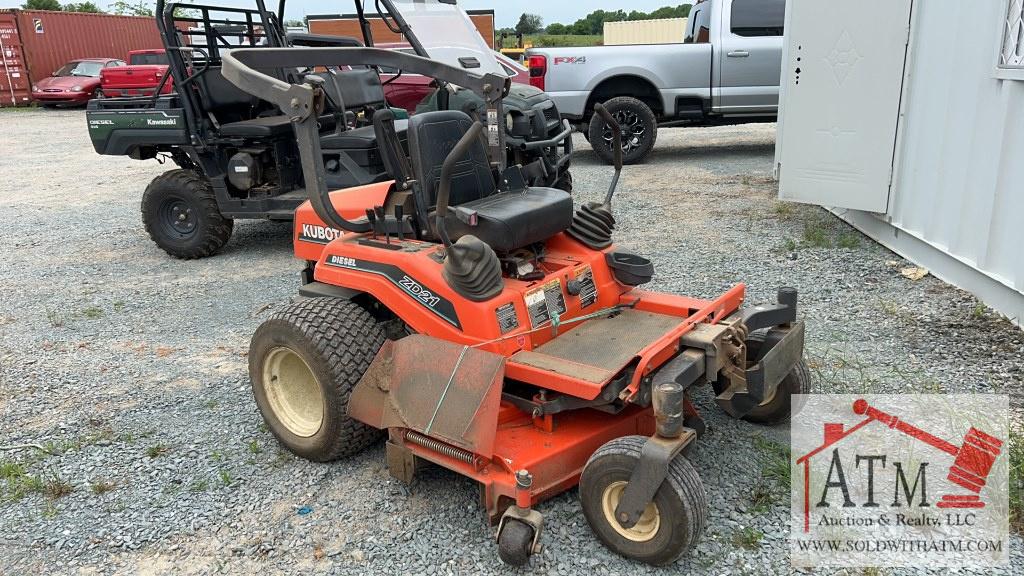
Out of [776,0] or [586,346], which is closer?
[586,346]

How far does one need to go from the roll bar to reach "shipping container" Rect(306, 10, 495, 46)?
12.0 feet

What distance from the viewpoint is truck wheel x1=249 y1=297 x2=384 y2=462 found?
11.3 ft

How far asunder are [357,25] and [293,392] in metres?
8.21

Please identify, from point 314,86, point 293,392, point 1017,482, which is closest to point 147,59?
point 293,392

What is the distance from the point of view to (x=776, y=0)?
10.6 m

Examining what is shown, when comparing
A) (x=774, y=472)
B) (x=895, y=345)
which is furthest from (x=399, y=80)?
(x=774, y=472)

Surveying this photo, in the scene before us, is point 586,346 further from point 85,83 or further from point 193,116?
point 85,83

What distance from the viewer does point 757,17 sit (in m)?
10.7

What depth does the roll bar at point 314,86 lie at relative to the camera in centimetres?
331

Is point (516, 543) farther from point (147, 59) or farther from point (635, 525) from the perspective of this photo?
point (147, 59)

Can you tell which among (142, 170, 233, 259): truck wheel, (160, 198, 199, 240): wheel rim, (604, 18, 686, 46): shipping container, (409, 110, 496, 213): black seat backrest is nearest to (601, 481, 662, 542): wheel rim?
(409, 110, 496, 213): black seat backrest

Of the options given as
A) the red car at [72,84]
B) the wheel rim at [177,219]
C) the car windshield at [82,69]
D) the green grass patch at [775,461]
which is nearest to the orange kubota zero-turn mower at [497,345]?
the green grass patch at [775,461]

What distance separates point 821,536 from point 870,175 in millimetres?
4429

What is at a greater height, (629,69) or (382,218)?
(629,69)
